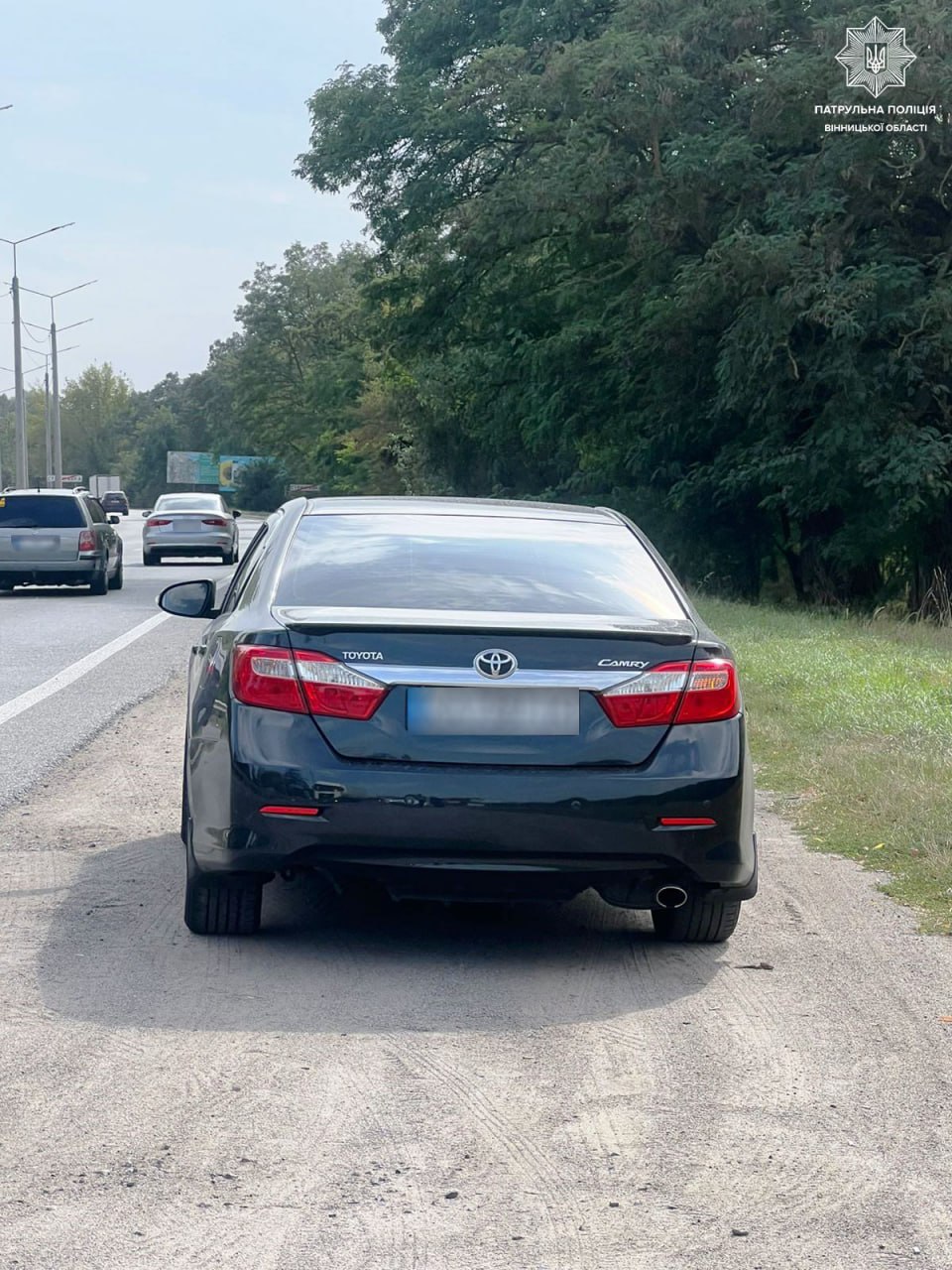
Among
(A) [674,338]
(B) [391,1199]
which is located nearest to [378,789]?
(B) [391,1199]

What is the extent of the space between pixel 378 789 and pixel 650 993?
106 cm

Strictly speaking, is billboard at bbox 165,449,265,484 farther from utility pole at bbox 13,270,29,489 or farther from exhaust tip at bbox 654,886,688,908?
exhaust tip at bbox 654,886,688,908

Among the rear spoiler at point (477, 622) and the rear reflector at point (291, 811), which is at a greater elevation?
the rear spoiler at point (477, 622)

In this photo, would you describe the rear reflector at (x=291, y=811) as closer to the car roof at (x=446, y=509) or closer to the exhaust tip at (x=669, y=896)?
the exhaust tip at (x=669, y=896)

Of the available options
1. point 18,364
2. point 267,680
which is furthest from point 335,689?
point 18,364

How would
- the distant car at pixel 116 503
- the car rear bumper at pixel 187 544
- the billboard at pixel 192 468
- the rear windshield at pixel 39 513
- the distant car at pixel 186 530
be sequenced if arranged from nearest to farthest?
the rear windshield at pixel 39 513, the distant car at pixel 186 530, the car rear bumper at pixel 187 544, the distant car at pixel 116 503, the billboard at pixel 192 468

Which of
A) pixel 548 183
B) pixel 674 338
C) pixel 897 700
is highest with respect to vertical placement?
pixel 548 183

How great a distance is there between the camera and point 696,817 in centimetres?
576

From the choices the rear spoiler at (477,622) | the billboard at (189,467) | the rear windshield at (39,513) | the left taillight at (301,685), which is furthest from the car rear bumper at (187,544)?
the billboard at (189,467)

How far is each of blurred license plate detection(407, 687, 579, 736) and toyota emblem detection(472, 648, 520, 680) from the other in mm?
49

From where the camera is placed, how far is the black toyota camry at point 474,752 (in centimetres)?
561

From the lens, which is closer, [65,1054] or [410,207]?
[65,1054]

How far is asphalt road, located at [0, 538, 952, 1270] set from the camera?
3.63m

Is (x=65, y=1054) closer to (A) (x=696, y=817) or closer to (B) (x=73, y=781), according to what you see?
(A) (x=696, y=817)
